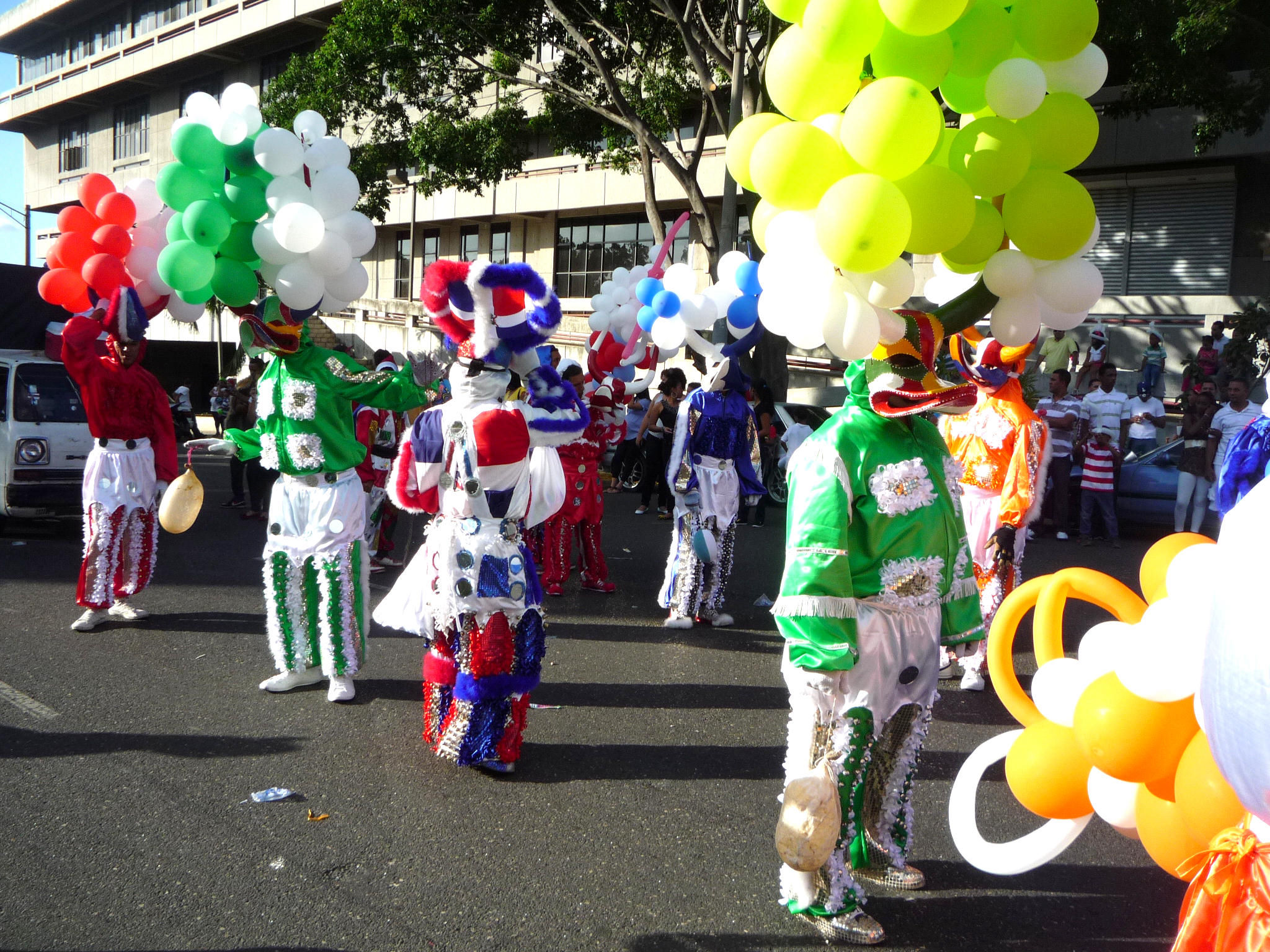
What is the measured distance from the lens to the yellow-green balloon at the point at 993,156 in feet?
9.84

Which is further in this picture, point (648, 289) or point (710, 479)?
point (648, 289)

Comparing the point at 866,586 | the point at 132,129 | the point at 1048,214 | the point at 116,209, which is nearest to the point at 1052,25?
the point at 1048,214

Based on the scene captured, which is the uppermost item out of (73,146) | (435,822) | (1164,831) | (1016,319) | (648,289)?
(73,146)

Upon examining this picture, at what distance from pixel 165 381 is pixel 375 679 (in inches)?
990

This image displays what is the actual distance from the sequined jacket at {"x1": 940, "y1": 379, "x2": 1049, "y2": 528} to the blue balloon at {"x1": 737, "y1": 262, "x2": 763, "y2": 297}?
1.74 m

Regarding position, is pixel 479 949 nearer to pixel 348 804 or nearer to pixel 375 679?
pixel 348 804

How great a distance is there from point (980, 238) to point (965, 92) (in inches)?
19.0

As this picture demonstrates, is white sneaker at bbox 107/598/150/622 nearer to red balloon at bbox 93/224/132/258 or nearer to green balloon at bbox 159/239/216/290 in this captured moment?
red balloon at bbox 93/224/132/258

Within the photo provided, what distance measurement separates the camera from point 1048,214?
118 inches

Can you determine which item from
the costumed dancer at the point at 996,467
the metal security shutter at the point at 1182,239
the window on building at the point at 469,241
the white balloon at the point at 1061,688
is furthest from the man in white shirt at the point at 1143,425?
the window on building at the point at 469,241

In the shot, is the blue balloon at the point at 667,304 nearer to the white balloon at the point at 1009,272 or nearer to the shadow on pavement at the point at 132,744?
the shadow on pavement at the point at 132,744

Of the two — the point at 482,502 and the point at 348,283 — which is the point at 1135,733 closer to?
the point at 482,502

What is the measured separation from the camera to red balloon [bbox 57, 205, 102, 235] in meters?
6.63

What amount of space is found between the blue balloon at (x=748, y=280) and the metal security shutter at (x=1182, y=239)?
48.5 ft
